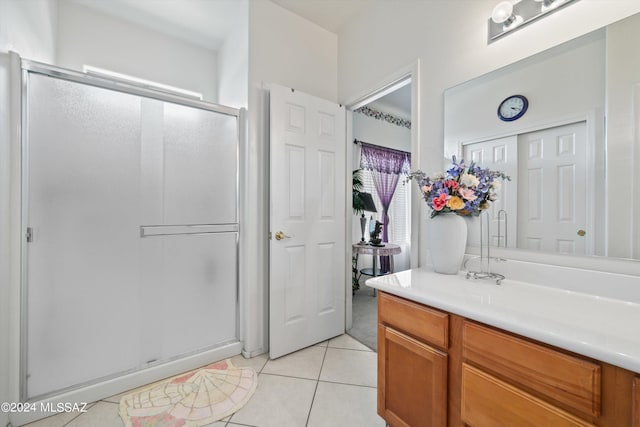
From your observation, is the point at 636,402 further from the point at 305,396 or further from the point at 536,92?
the point at 305,396

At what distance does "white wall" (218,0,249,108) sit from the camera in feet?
6.89

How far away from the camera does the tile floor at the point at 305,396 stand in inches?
55.7

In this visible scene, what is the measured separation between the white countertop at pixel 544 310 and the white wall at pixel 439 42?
0.60 meters

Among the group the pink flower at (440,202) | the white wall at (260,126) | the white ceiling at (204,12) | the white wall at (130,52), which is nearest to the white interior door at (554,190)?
the pink flower at (440,202)

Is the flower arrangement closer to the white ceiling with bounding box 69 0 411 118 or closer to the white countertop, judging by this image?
the white countertop

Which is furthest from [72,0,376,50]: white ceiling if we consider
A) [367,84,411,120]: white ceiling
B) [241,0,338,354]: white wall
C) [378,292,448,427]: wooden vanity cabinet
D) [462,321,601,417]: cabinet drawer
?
[462,321,601,417]: cabinet drawer

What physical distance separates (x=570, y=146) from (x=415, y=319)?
3.41 ft

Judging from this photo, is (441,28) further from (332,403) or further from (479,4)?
(332,403)

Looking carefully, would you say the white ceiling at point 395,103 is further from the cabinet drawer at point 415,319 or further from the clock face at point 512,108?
the cabinet drawer at point 415,319

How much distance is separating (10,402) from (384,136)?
14.5ft

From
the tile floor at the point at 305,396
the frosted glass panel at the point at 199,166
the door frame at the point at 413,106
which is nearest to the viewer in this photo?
the tile floor at the point at 305,396

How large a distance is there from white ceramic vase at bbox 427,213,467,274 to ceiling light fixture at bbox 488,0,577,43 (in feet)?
3.30

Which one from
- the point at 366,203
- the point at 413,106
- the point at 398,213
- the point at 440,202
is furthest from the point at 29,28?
the point at 398,213

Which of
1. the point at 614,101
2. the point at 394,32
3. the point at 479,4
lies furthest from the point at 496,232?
the point at 394,32
